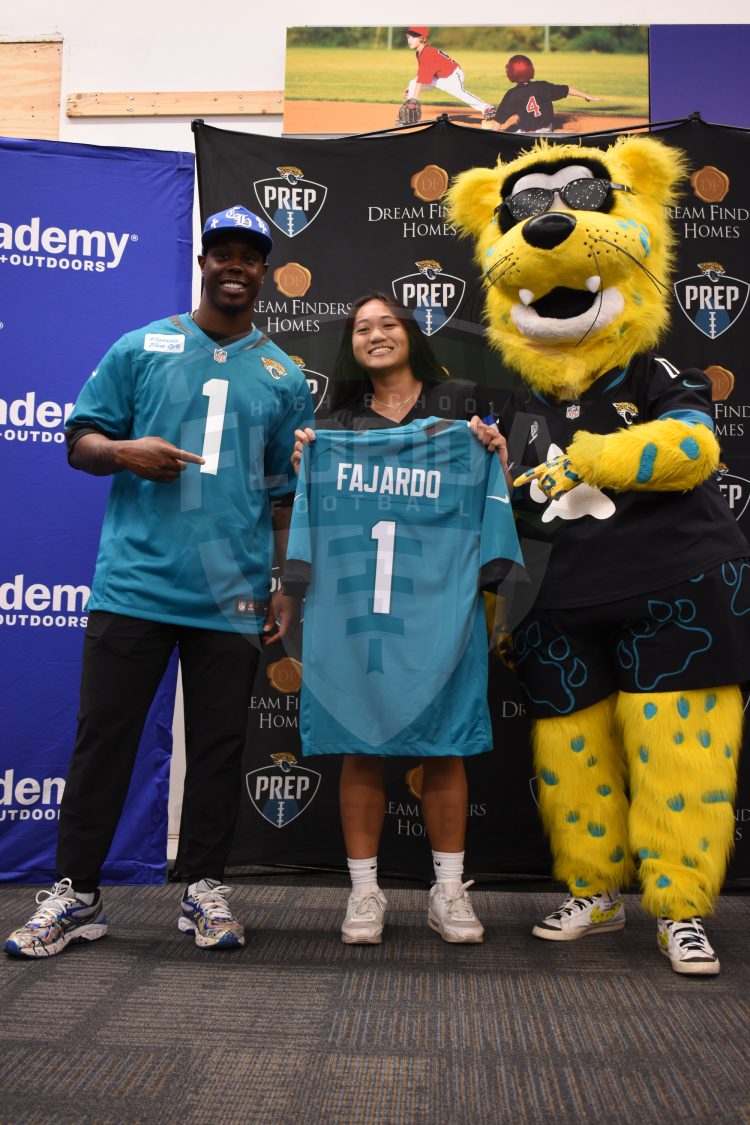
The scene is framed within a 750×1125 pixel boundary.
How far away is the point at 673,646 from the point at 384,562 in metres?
0.63

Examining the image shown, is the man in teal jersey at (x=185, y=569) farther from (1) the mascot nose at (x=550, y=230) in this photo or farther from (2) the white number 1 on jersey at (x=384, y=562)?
(1) the mascot nose at (x=550, y=230)

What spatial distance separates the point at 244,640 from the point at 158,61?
2252 mm

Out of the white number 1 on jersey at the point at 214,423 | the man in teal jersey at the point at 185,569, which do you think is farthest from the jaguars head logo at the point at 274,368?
the white number 1 on jersey at the point at 214,423

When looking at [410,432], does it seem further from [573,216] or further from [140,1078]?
[140,1078]

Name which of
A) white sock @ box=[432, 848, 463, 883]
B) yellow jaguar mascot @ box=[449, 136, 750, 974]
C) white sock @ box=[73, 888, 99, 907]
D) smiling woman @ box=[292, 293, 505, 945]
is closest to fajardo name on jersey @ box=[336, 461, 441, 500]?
smiling woman @ box=[292, 293, 505, 945]

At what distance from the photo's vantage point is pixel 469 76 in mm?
3115

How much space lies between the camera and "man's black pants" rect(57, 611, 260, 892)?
1.94 meters

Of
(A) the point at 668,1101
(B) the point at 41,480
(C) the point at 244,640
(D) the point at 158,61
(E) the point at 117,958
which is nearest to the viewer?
(A) the point at 668,1101

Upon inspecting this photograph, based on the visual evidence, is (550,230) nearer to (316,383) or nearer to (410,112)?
(316,383)

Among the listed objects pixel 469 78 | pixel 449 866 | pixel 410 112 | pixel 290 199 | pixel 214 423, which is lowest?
pixel 449 866

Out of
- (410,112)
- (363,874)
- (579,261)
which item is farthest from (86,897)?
(410,112)

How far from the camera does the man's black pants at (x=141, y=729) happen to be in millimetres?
1938

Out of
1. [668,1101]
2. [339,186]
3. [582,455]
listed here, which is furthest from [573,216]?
[668,1101]

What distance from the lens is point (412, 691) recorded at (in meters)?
2.02
